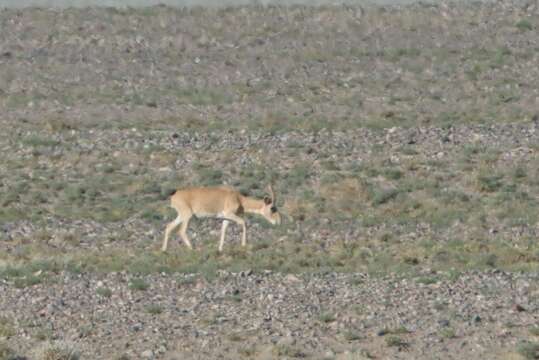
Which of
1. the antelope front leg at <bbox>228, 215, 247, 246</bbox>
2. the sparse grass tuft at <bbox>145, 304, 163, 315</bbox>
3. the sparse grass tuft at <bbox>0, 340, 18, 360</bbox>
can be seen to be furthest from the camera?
the antelope front leg at <bbox>228, 215, 247, 246</bbox>

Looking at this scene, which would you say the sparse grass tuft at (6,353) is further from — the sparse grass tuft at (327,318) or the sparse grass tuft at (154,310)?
the sparse grass tuft at (327,318)

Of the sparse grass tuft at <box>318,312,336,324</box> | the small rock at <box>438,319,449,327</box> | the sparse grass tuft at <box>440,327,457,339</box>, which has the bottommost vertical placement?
the sparse grass tuft at <box>318,312,336,324</box>

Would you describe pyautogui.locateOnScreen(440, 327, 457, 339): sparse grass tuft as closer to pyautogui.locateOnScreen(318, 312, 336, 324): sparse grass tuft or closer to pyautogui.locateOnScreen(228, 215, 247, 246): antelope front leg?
pyautogui.locateOnScreen(318, 312, 336, 324): sparse grass tuft

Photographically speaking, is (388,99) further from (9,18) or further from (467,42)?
(9,18)

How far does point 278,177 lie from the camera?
37156 mm

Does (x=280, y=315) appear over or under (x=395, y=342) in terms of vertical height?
under

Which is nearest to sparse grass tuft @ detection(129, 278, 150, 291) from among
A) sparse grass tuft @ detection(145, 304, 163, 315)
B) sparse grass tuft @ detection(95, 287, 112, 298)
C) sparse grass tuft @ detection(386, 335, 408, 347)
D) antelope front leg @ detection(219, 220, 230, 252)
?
sparse grass tuft @ detection(95, 287, 112, 298)

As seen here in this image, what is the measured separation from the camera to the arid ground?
21.8m

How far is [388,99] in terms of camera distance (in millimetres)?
50906

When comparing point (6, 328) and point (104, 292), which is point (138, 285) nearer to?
point (104, 292)

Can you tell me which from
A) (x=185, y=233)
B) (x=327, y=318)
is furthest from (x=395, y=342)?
(x=185, y=233)

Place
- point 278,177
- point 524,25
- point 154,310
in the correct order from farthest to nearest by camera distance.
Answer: point 524,25 → point 278,177 → point 154,310

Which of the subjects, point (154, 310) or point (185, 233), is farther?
point (185, 233)

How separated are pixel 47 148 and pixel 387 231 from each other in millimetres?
12047
